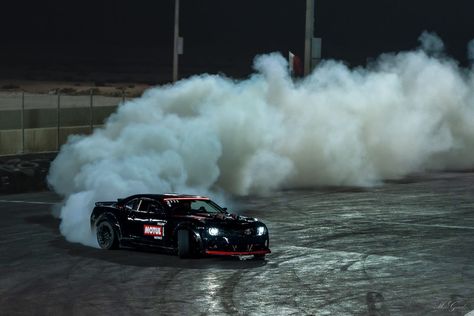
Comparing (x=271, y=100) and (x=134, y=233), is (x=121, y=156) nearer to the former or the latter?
(x=134, y=233)

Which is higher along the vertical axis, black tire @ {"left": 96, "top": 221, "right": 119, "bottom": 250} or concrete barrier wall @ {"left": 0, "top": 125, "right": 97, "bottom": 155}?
concrete barrier wall @ {"left": 0, "top": 125, "right": 97, "bottom": 155}

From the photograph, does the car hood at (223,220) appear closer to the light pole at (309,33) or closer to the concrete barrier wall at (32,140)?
the light pole at (309,33)

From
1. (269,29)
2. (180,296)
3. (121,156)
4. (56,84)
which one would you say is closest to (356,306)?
(180,296)

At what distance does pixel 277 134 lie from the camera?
1341 inches

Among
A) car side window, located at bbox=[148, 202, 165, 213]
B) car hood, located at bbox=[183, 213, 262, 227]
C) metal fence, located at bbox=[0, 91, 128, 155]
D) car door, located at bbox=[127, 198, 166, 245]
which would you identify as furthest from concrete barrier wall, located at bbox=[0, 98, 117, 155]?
car hood, located at bbox=[183, 213, 262, 227]

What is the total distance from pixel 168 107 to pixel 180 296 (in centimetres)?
1498

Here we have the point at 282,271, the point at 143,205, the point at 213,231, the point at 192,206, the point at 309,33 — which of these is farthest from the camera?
the point at 309,33

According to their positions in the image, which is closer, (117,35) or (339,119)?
(339,119)

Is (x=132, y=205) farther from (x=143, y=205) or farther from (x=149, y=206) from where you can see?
(x=149, y=206)

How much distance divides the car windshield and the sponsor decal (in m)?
0.44

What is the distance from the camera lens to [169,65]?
13488cm

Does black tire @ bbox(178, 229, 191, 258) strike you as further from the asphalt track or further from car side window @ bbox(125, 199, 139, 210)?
car side window @ bbox(125, 199, 139, 210)

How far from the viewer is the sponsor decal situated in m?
20.7

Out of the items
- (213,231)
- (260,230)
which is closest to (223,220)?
(213,231)
